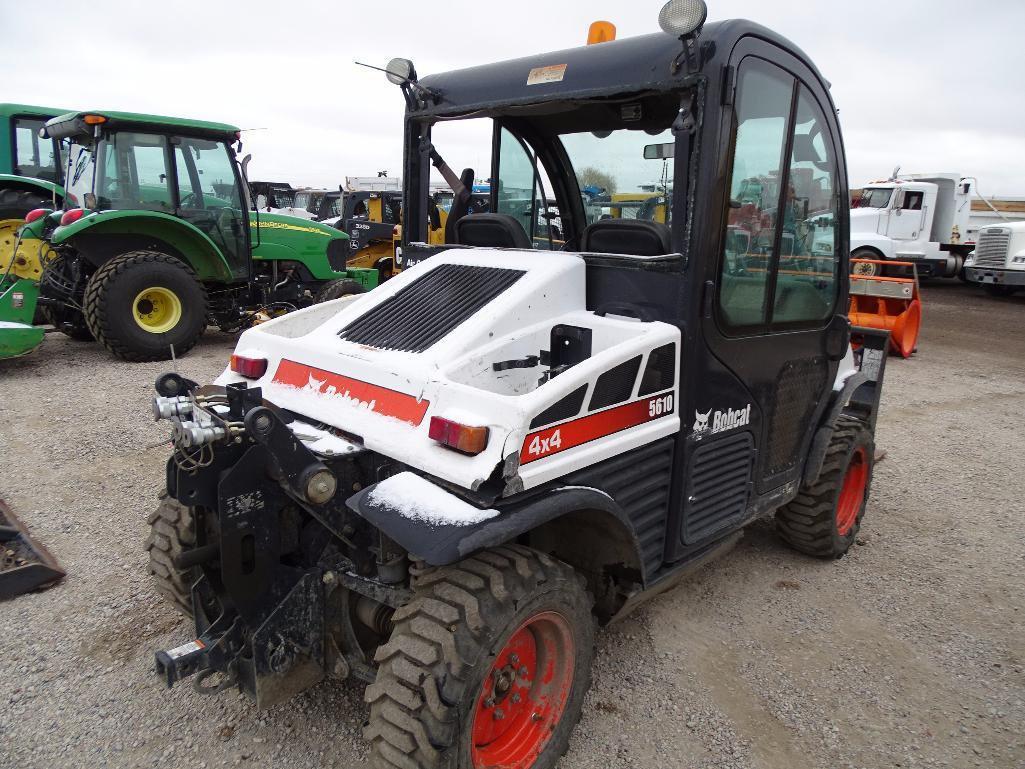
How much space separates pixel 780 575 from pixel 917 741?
4.12 ft

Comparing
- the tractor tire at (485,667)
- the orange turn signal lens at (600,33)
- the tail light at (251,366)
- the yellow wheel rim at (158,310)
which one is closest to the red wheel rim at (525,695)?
the tractor tire at (485,667)

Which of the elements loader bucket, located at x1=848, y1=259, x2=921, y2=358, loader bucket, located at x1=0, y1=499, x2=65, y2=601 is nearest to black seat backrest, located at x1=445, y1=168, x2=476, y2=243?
loader bucket, located at x1=0, y1=499, x2=65, y2=601

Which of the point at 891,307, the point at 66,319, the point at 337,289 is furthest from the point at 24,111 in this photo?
the point at 891,307

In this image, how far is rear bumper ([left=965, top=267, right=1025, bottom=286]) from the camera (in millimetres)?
15602

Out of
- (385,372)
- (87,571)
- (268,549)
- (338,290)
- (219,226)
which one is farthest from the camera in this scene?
(338,290)

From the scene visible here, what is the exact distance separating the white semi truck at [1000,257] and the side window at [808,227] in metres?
15.3

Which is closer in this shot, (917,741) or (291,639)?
(291,639)

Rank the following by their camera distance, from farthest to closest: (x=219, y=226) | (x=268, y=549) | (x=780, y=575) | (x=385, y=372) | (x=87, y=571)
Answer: (x=219, y=226) → (x=780, y=575) → (x=87, y=571) → (x=385, y=372) → (x=268, y=549)

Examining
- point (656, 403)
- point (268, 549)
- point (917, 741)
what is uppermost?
point (656, 403)

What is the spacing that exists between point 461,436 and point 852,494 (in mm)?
3067

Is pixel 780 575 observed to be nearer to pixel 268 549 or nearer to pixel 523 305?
pixel 523 305

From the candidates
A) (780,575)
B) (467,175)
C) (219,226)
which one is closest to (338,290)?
(219,226)

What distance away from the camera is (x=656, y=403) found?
8.63 ft

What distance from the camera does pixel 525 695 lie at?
2439 mm
